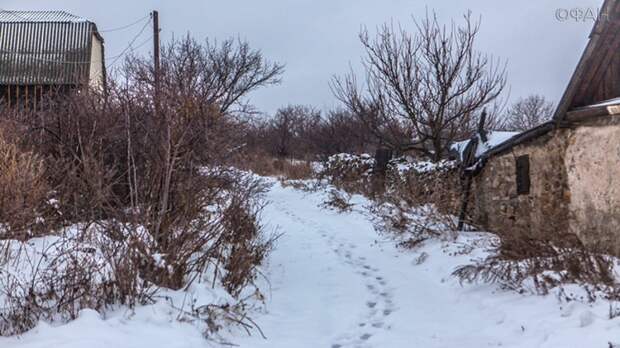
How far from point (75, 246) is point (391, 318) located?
9.66 feet

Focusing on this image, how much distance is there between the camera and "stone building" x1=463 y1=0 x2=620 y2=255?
6.51m

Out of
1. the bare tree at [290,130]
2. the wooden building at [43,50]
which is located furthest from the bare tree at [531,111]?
the wooden building at [43,50]

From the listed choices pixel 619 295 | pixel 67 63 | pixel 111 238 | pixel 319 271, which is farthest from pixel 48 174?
pixel 67 63

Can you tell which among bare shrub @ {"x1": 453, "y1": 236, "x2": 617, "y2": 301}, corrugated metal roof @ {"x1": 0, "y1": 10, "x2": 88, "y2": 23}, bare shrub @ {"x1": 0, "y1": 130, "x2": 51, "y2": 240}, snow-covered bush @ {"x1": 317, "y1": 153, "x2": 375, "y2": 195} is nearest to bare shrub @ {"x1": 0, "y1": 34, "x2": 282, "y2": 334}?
bare shrub @ {"x1": 0, "y1": 130, "x2": 51, "y2": 240}

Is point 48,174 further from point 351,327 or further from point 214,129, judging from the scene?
point 351,327

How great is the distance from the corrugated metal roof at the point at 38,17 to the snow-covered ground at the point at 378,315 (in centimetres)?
1820

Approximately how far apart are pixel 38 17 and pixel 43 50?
2698mm

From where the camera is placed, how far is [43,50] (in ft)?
66.7

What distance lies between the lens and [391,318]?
4.93m

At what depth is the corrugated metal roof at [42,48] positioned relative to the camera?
1981 cm

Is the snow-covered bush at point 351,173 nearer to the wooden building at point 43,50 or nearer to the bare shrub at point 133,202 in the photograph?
the bare shrub at point 133,202

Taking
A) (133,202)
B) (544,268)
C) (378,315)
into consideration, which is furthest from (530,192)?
(133,202)

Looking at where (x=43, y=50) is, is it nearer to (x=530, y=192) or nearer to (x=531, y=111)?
(x=530, y=192)

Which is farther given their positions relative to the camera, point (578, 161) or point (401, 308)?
point (578, 161)
